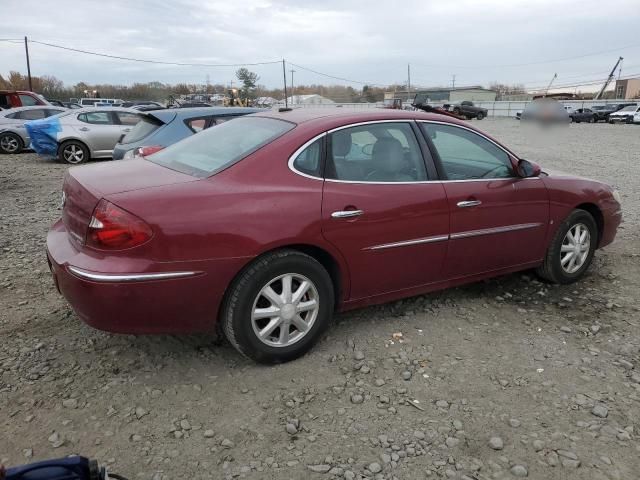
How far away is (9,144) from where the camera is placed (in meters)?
14.1

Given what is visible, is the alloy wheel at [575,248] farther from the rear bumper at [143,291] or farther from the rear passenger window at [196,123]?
the rear passenger window at [196,123]

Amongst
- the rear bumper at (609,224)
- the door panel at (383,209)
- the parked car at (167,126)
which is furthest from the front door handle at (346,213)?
the parked car at (167,126)

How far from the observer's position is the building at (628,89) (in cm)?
7294

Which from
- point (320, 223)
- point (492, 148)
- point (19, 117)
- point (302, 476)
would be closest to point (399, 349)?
point (320, 223)

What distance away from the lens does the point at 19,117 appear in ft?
Answer: 46.1

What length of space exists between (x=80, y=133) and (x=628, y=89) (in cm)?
8076

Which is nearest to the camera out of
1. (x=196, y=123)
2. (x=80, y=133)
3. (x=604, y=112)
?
(x=196, y=123)

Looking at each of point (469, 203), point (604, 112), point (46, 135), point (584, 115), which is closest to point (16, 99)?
point (46, 135)

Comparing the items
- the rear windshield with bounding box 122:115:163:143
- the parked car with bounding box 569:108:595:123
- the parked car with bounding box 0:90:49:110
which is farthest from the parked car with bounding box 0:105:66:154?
the parked car with bounding box 569:108:595:123

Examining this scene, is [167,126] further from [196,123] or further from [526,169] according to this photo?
[526,169]

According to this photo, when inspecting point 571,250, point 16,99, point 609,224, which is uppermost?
point 16,99

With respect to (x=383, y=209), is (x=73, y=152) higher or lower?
lower

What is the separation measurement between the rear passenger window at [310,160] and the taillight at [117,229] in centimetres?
97

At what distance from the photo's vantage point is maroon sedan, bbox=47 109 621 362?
2.74 m
